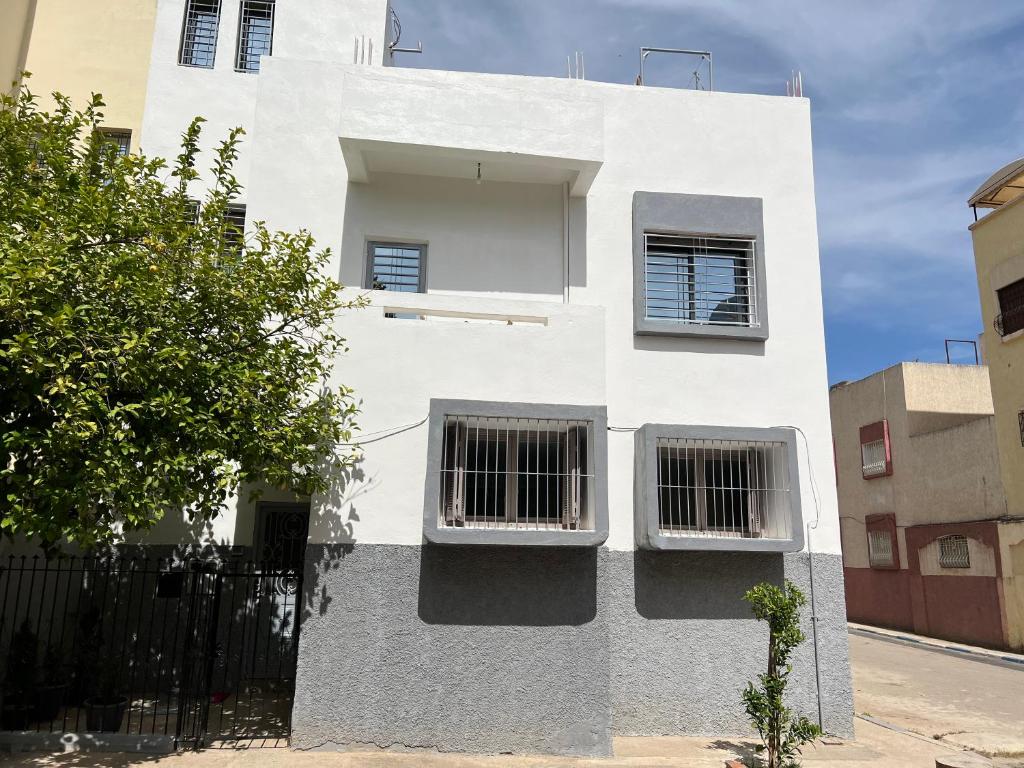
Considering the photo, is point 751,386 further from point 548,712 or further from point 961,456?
point 961,456

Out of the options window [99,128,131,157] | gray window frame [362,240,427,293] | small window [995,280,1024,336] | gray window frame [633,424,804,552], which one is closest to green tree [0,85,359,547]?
gray window frame [362,240,427,293]

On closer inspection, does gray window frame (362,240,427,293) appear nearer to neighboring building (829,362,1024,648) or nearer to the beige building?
the beige building

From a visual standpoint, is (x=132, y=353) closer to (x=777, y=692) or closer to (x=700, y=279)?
(x=777, y=692)

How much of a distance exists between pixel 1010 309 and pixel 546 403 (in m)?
15.4

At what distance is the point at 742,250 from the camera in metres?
9.81

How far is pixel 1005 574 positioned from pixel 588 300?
14241 millimetres

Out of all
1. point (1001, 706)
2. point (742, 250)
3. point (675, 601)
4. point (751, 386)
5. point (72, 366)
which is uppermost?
point (742, 250)

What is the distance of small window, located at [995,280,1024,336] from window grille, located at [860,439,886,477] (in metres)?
5.43

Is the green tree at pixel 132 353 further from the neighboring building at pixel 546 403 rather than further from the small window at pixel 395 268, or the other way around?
the small window at pixel 395 268

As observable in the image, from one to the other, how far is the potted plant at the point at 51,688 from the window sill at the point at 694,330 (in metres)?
7.51

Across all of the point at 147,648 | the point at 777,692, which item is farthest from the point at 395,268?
the point at 777,692

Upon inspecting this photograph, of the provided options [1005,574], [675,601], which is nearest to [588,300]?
[675,601]

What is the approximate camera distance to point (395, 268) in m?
9.70

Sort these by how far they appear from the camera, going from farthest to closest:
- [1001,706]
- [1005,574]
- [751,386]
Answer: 1. [1005,574]
2. [1001,706]
3. [751,386]
